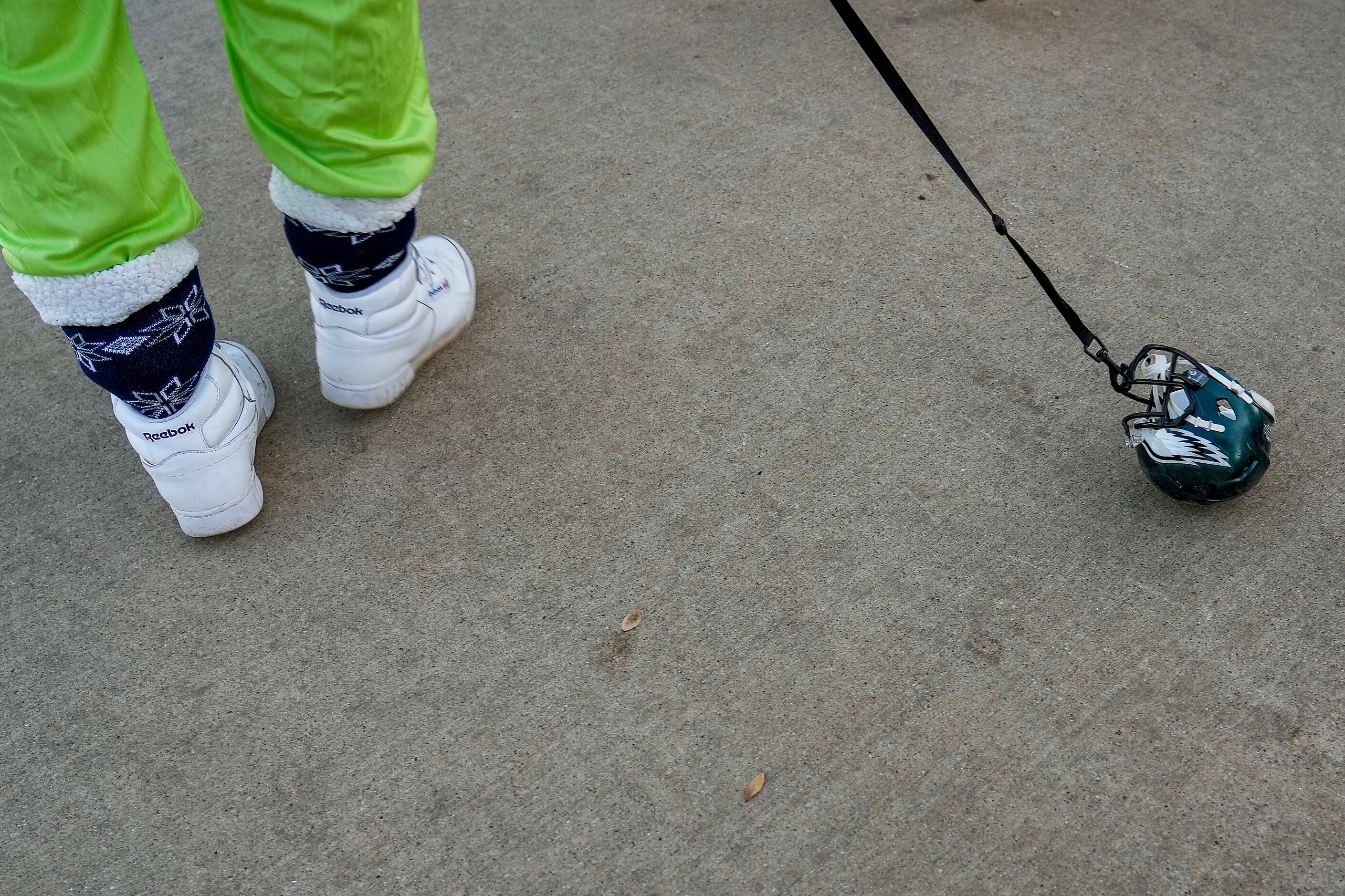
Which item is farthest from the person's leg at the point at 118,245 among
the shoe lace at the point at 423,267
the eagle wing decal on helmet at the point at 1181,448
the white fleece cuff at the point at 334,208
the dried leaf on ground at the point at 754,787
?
the eagle wing decal on helmet at the point at 1181,448

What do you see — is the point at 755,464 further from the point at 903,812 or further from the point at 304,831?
the point at 304,831

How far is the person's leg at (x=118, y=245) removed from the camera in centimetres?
129

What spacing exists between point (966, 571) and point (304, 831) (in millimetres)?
1024

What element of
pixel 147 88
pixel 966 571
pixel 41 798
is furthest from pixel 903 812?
pixel 147 88

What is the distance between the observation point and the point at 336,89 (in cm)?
143

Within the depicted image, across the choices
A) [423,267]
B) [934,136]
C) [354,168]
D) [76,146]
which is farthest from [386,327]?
[934,136]

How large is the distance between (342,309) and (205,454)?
32cm

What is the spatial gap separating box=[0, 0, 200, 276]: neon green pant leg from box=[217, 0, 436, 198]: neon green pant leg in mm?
143

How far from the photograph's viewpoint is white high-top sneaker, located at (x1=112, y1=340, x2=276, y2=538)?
65.1 inches

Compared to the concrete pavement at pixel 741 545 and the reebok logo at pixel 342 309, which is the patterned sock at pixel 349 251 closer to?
the reebok logo at pixel 342 309

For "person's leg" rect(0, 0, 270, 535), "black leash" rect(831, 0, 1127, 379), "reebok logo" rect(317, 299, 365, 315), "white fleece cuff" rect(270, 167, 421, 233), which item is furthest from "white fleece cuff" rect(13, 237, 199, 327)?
"black leash" rect(831, 0, 1127, 379)

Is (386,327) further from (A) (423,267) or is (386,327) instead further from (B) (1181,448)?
(B) (1181,448)

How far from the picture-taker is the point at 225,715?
1521mm

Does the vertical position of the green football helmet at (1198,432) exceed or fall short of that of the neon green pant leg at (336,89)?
it falls short
